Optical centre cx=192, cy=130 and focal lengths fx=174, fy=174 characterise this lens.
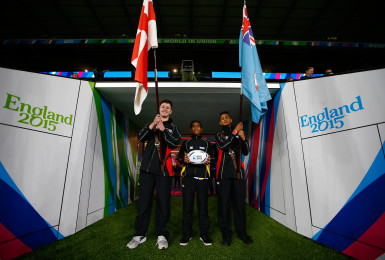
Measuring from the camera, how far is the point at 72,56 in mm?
10500

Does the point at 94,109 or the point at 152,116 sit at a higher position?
the point at 152,116

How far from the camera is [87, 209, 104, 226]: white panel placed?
2.79m

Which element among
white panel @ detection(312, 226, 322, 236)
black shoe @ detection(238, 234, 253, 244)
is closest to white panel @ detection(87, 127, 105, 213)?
black shoe @ detection(238, 234, 253, 244)

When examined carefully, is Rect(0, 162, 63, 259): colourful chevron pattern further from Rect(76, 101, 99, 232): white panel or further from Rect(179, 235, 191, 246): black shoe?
Rect(179, 235, 191, 246): black shoe

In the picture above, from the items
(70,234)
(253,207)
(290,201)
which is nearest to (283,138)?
(290,201)

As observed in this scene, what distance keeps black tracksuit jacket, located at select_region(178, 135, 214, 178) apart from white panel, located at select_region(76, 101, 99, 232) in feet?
4.81

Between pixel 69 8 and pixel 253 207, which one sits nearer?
pixel 253 207

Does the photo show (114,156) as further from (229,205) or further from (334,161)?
(334,161)

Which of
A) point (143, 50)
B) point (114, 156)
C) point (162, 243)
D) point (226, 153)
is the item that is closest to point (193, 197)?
point (162, 243)

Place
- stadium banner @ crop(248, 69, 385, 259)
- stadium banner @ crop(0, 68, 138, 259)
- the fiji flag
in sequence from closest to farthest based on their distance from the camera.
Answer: stadium banner @ crop(248, 69, 385, 259) < stadium banner @ crop(0, 68, 138, 259) < the fiji flag

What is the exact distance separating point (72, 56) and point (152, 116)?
9.39 meters

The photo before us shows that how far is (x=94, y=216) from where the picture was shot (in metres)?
2.93

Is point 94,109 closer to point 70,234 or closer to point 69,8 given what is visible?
point 70,234

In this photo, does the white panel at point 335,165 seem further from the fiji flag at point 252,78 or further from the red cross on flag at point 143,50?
the red cross on flag at point 143,50
